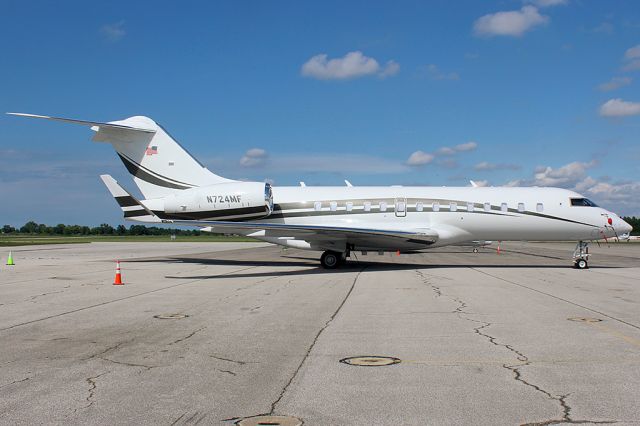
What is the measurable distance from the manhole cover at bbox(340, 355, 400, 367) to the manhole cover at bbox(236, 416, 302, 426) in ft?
7.01

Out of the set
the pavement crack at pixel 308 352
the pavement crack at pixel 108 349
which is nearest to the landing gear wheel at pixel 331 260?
the pavement crack at pixel 308 352

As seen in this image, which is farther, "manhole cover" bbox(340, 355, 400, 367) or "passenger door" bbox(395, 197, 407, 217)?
"passenger door" bbox(395, 197, 407, 217)

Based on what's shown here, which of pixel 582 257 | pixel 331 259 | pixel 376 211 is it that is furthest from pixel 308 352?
pixel 582 257

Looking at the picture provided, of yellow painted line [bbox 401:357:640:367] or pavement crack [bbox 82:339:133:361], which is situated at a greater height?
yellow painted line [bbox 401:357:640:367]

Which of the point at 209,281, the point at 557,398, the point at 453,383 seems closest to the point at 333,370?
the point at 453,383

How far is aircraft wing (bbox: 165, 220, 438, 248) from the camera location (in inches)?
858

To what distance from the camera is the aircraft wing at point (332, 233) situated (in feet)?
71.5

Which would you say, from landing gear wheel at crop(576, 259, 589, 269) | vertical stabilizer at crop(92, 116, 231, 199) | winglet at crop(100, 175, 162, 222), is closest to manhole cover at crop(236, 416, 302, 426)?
winglet at crop(100, 175, 162, 222)

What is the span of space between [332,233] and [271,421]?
17353 millimetres

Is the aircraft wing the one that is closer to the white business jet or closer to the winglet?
the white business jet

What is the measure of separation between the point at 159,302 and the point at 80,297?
239cm

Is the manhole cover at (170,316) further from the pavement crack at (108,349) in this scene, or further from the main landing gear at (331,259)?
the main landing gear at (331,259)

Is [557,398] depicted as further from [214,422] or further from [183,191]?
[183,191]

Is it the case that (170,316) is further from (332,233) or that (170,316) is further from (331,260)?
(331,260)
